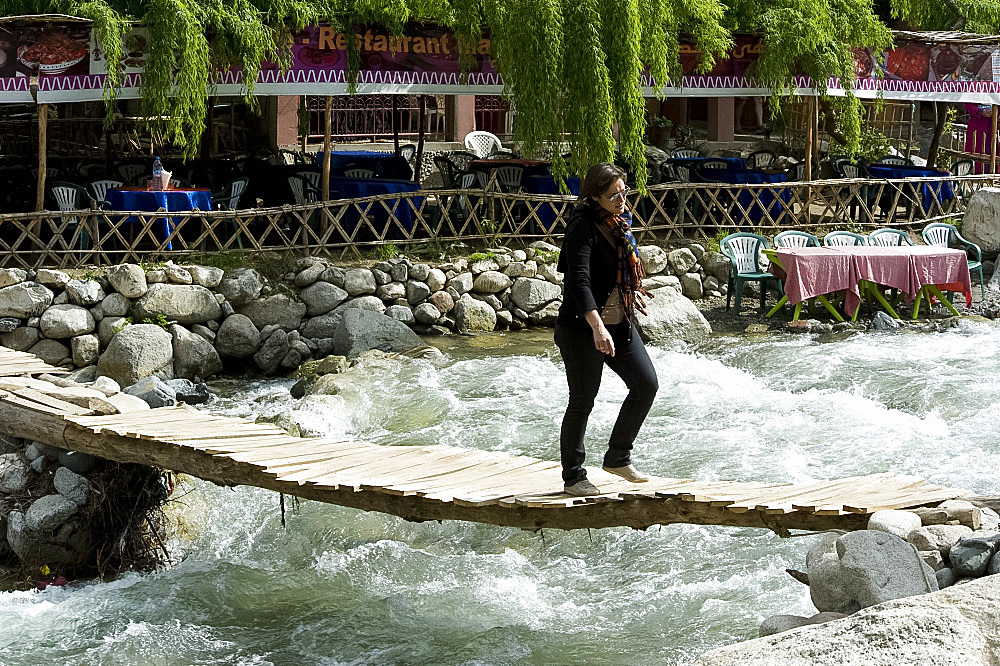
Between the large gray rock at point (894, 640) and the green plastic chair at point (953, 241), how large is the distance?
1075 centimetres

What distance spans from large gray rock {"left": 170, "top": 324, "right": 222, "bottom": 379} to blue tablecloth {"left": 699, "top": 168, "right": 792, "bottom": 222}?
20.9 feet

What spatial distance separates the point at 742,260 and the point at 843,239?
4.04ft

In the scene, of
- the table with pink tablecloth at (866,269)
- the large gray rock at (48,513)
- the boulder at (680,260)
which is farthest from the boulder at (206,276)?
the table with pink tablecloth at (866,269)

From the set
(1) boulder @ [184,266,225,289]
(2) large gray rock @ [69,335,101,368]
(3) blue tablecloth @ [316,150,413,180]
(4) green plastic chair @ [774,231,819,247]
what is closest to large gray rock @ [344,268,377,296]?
(1) boulder @ [184,266,225,289]

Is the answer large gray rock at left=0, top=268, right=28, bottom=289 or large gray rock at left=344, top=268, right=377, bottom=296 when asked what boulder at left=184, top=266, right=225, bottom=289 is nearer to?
large gray rock at left=344, top=268, right=377, bottom=296

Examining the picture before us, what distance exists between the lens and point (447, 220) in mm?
13273

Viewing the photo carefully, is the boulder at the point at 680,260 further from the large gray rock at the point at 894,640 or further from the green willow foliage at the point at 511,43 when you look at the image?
the large gray rock at the point at 894,640

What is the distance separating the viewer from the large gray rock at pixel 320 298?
1193 cm

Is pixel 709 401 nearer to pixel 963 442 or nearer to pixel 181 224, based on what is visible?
pixel 963 442

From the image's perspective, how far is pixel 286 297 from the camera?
38.8 feet

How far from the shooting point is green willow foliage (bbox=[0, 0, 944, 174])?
11492 mm

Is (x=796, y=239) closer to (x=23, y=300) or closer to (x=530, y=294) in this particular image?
(x=530, y=294)

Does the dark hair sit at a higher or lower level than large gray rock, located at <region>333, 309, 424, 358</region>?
higher

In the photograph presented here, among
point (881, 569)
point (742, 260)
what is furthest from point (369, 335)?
point (881, 569)
